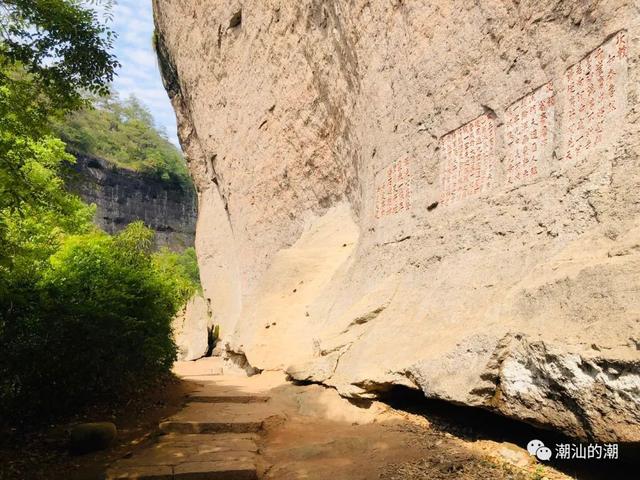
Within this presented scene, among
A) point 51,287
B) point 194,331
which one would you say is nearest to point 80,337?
point 51,287

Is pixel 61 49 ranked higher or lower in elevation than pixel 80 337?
higher

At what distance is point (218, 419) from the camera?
587cm

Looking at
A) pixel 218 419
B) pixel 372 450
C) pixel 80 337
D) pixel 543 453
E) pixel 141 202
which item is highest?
pixel 141 202

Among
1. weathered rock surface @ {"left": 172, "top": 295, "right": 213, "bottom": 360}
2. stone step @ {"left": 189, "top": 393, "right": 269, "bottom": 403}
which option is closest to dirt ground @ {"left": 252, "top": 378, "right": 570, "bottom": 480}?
stone step @ {"left": 189, "top": 393, "right": 269, "bottom": 403}

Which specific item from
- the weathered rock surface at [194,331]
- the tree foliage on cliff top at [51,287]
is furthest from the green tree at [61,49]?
the weathered rock surface at [194,331]

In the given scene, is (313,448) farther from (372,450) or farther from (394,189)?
(394,189)

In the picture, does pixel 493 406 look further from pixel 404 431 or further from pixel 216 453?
pixel 216 453

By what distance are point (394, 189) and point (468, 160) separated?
5.75 ft

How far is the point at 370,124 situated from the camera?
8711mm

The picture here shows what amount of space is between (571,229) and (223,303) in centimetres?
1583

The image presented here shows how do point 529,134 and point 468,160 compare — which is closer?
point 529,134

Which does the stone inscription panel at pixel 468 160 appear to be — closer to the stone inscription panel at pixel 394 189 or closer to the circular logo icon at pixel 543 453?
the stone inscription panel at pixel 394 189

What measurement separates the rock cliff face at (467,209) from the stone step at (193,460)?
1.56 meters

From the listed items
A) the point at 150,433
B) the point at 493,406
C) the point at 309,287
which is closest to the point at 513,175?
the point at 493,406
